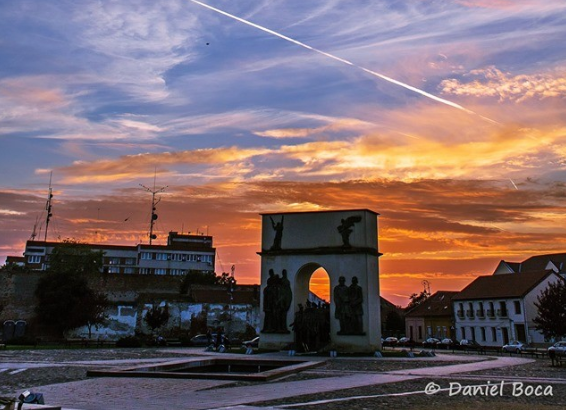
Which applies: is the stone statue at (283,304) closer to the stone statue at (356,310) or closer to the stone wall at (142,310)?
the stone statue at (356,310)

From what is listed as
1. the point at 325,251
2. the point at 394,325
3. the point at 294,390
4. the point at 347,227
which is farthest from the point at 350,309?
the point at 394,325

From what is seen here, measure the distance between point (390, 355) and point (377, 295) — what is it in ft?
11.9

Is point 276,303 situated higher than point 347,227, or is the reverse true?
point 347,227

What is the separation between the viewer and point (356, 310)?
32562 millimetres

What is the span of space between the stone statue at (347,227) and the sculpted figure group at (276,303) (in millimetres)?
4137

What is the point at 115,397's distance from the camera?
12828 mm

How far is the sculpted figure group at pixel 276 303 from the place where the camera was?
34.2m

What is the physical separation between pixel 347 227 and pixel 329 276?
3.07 metres

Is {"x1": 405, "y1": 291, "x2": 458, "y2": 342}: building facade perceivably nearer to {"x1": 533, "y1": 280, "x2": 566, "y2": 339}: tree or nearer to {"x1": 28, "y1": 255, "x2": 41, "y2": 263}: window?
{"x1": 533, "y1": 280, "x2": 566, "y2": 339}: tree

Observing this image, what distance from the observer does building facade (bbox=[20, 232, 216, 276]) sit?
105 meters

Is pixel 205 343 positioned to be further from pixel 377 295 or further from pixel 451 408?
pixel 451 408

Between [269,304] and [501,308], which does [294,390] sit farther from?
[501,308]

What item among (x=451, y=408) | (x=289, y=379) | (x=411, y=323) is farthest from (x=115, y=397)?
(x=411, y=323)

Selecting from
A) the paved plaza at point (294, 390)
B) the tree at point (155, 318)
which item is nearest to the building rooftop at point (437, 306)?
the tree at point (155, 318)
